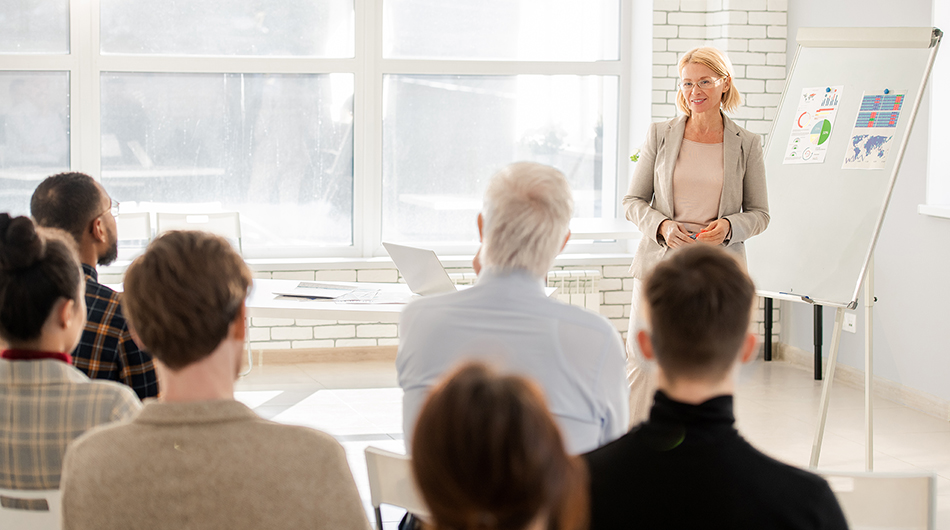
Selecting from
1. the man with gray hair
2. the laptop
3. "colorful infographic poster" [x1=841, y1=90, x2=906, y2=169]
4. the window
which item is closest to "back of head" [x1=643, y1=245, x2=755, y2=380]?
the man with gray hair

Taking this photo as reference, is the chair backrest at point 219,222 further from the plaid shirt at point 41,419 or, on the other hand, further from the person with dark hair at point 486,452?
the person with dark hair at point 486,452

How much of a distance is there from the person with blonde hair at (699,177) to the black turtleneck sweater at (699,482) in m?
2.06

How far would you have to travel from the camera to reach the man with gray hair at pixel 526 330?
5.18ft

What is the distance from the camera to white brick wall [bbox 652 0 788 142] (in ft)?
18.0

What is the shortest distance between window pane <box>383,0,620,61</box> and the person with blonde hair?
245 centimetres

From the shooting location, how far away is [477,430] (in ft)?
2.29

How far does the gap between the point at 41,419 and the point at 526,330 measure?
83 centimetres

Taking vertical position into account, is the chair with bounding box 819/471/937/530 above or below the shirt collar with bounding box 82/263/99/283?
below

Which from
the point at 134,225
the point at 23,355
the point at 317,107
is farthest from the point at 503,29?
the point at 23,355

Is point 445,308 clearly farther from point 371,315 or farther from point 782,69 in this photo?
point 782,69

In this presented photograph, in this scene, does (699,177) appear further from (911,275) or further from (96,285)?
(96,285)

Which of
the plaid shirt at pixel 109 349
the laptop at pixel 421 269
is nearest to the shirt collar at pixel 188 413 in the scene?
the plaid shirt at pixel 109 349

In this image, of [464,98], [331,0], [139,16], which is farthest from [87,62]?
[464,98]

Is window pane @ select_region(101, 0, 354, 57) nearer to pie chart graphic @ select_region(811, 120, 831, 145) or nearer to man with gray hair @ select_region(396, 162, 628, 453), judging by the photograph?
pie chart graphic @ select_region(811, 120, 831, 145)
